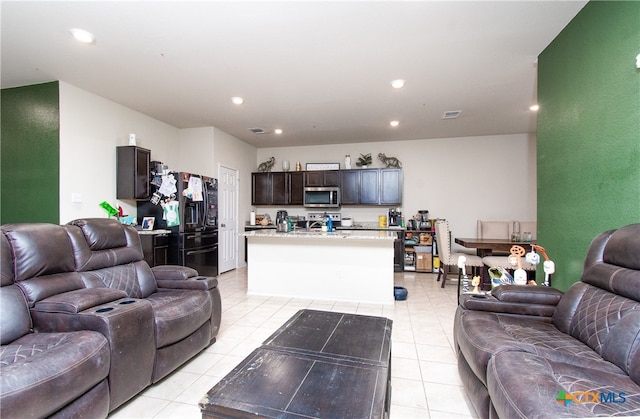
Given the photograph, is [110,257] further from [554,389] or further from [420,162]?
[420,162]


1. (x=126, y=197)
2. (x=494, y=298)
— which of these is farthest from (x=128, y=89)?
(x=494, y=298)

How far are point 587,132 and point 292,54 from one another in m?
2.56

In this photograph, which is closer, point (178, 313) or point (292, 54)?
point (178, 313)

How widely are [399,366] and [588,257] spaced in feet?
4.93

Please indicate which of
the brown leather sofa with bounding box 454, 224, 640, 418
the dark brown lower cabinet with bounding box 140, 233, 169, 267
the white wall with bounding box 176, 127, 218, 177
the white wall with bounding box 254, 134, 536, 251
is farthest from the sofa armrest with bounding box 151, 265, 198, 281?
the white wall with bounding box 254, 134, 536, 251

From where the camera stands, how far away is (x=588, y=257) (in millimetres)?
1925

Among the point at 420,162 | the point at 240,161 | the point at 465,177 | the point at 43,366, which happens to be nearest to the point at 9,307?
the point at 43,366

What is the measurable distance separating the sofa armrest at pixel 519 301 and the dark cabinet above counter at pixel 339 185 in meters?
3.99

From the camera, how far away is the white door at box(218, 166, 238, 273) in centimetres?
559

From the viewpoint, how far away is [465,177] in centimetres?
605

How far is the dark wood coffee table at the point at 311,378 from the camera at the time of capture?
3.63 feet

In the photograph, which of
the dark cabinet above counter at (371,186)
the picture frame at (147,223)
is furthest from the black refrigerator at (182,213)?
the dark cabinet above counter at (371,186)

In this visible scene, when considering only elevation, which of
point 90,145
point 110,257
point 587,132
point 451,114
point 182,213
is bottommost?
point 110,257

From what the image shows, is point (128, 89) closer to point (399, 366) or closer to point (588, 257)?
point (399, 366)
